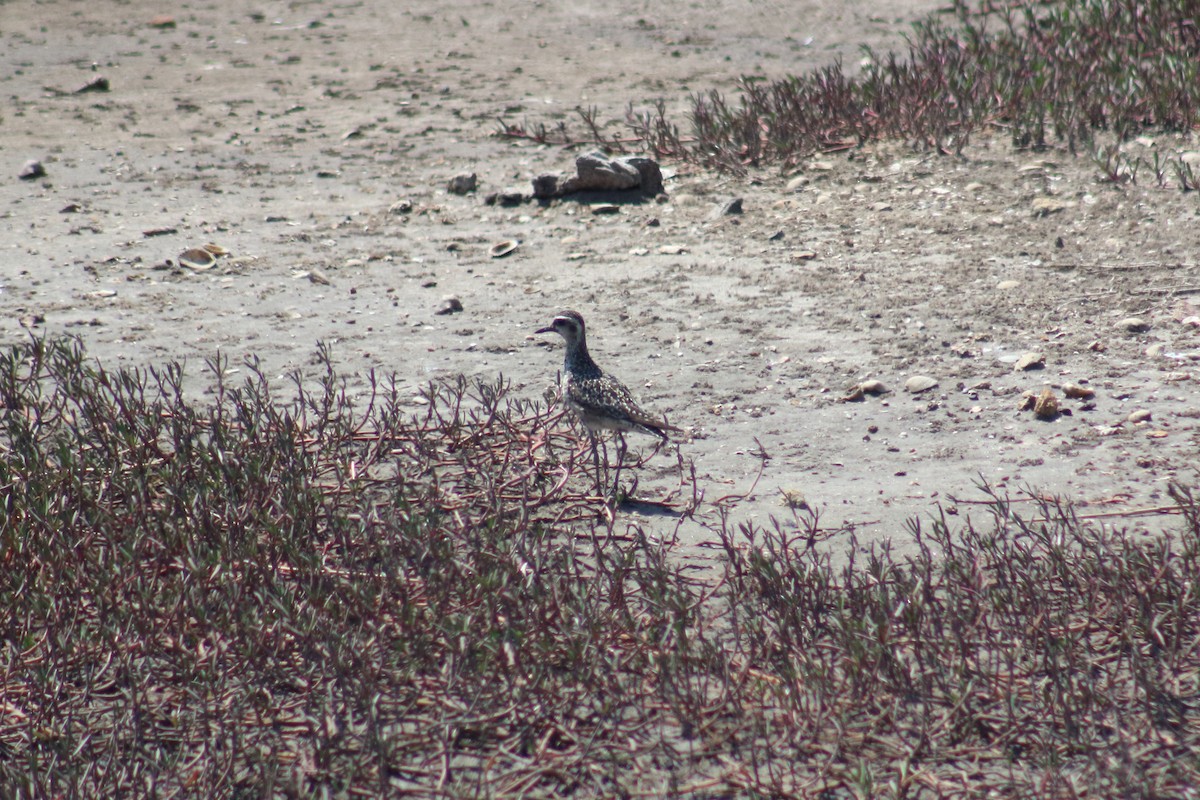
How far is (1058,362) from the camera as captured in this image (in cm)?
639

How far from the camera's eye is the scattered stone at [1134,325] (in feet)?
21.8

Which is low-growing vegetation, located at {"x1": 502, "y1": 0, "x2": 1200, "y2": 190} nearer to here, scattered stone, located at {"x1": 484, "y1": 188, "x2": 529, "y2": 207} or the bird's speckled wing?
scattered stone, located at {"x1": 484, "y1": 188, "x2": 529, "y2": 207}

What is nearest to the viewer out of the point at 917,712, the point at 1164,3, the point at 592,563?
the point at 917,712

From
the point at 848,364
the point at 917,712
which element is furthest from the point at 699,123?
the point at 917,712

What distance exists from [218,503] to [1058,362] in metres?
3.92

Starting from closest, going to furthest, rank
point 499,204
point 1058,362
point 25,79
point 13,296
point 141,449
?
1. point 141,449
2. point 1058,362
3. point 13,296
4. point 499,204
5. point 25,79

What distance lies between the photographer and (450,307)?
7617 millimetres

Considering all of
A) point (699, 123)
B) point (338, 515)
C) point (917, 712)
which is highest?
point (699, 123)

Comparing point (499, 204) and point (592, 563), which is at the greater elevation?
point (499, 204)

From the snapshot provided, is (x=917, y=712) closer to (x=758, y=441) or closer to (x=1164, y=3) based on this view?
(x=758, y=441)

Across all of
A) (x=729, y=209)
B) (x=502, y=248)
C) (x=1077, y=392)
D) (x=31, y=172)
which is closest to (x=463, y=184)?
(x=502, y=248)

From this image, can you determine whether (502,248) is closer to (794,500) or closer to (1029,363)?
(1029,363)

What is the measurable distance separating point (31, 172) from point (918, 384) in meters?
7.34

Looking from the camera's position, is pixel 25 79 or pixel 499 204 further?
pixel 25 79
